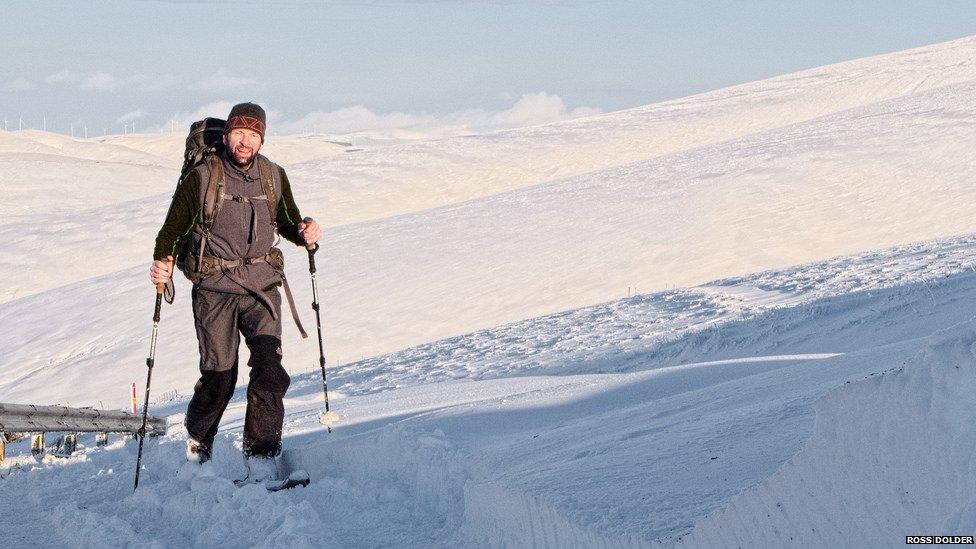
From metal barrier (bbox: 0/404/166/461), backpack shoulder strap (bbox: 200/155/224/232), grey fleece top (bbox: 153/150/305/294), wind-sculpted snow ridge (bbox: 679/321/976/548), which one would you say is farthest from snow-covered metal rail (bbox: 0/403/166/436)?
wind-sculpted snow ridge (bbox: 679/321/976/548)

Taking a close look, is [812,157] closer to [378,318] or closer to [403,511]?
[378,318]

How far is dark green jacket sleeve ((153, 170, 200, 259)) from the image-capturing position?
5562 millimetres

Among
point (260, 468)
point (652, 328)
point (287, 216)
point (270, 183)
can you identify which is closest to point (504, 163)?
point (652, 328)

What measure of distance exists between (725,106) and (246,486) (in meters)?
39.9

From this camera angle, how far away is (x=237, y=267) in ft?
18.7

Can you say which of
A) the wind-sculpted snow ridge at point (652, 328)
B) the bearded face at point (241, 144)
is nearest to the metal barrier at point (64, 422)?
the bearded face at point (241, 144)

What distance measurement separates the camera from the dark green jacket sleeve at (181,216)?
219 inches

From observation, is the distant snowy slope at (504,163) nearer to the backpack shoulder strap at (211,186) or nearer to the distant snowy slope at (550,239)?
the distant snowy slope at (550,239)

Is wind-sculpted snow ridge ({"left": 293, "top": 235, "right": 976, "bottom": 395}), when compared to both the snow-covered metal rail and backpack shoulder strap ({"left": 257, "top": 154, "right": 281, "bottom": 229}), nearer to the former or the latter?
the snow-covered metal rail

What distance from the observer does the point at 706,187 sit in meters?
23.1

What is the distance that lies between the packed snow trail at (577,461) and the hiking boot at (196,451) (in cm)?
7

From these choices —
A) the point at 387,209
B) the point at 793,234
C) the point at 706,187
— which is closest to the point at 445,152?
the point at 387,209

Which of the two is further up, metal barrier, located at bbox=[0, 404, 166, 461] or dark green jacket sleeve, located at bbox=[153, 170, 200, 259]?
dark green jacket sleeve, located at bbox=[153, 170, 200, 259]

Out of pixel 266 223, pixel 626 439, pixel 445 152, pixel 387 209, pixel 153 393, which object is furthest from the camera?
pixel 445 152
